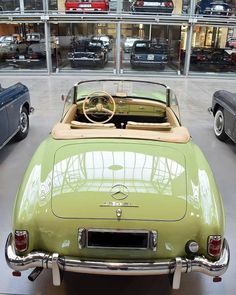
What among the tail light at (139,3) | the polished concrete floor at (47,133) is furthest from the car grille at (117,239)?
the tail light at (139,3)

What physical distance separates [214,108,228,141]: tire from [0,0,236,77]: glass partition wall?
26.5 feet

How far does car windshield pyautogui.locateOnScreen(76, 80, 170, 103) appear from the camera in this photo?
4.03m

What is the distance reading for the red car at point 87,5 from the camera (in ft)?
41.3

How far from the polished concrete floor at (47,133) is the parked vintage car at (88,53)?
137 inches

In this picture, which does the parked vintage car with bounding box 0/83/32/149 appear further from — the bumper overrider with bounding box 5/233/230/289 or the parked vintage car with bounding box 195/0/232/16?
the parked vintage car with bounding box 195/0/232/16

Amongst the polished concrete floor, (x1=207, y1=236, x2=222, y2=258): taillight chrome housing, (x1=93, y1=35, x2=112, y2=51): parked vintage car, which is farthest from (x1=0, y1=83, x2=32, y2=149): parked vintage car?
(x1=93, y1=35, x2=112, y2=51): parked vintage car

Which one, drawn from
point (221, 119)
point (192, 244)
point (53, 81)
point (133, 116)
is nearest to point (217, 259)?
point (192, 244)

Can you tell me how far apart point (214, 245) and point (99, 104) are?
219cm

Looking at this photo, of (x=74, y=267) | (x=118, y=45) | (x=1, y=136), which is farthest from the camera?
(x=118, y=45)

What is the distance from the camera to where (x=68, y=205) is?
210cm

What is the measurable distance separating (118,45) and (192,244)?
39.9ft

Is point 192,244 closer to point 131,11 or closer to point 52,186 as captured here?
point 52,186

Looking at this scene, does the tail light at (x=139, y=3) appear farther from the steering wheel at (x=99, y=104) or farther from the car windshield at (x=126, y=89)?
the steering wheel at (x=99, y=104)

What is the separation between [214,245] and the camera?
2.08 meters
